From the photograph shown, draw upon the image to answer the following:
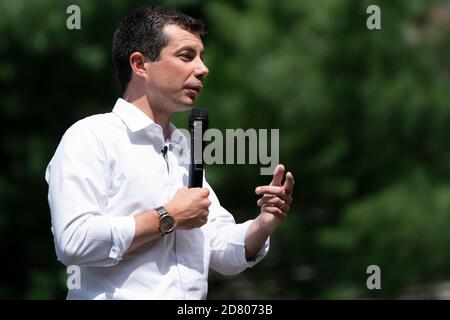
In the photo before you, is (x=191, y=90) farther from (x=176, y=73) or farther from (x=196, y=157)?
(x=196, y=157)

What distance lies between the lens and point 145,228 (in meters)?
2.29

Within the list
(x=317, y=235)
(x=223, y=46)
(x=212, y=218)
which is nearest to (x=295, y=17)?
(x=223, y=46)

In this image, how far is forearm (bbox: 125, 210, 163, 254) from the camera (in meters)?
2.28

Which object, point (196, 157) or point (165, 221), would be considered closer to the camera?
point (165, 221)

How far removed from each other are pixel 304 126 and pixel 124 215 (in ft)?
20.1

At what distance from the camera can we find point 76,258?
2.25m

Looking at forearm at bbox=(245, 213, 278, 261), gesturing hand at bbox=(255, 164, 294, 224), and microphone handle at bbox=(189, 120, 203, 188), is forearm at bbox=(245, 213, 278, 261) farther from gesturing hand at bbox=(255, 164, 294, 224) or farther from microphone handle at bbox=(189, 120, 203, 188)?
microphone handle at bbox=(189, 120, 203, 188)

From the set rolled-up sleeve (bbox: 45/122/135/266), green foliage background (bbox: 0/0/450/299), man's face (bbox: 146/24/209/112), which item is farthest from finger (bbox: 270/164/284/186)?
green foliage background (bbox: 0/0/450/299)

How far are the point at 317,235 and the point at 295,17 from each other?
1.84 m

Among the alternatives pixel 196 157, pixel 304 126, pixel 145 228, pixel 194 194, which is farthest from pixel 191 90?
pixel 304 126

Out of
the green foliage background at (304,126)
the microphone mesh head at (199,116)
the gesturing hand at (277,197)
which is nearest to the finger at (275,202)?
the gesturing hand at (277,197)

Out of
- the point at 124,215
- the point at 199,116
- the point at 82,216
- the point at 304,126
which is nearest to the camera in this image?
the point at 82,216

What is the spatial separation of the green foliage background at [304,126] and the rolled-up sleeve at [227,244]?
528 cm

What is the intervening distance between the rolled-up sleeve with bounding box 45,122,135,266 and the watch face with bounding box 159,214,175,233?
0.22 ft
